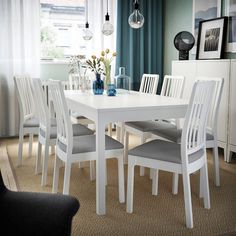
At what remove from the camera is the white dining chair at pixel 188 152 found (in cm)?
237

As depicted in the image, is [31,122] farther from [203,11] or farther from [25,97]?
[203,11]

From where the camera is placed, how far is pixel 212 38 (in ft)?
14.9

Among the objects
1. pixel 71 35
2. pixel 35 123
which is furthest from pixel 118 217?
pixel 71 35

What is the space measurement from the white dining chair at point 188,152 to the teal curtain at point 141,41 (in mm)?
3156

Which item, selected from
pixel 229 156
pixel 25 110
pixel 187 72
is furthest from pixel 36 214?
pixel 187 72

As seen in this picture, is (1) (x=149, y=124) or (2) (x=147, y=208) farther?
(1) (x=149, y=124)

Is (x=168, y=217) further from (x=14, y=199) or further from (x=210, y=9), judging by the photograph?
(x=210, y=9)

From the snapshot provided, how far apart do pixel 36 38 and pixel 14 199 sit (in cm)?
386

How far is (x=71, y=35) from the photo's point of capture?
5.58 meters


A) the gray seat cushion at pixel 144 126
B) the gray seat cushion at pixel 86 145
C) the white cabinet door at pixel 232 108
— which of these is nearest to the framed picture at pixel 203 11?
the white cabinet door at pixel 232 108

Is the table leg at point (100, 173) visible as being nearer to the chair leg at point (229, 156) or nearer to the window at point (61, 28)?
the chair leg at point (229, 156)

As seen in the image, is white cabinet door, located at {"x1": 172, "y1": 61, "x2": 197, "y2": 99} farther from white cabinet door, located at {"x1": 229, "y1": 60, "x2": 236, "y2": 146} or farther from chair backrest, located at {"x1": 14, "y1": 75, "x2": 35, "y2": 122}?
chair backrest, located at {"x1": 14, "y1": 75, "x2": 35, "y2": 122}

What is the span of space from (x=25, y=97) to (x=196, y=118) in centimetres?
216

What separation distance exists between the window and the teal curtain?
60cm
